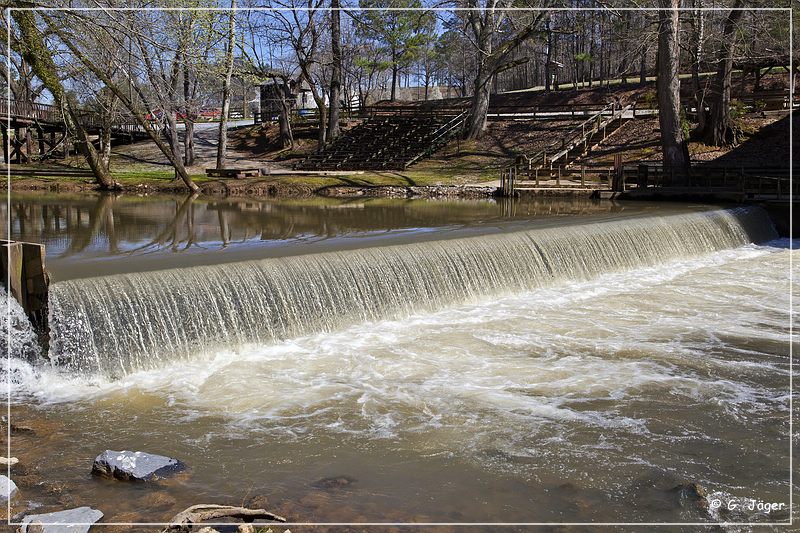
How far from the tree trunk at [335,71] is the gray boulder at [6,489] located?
103ft

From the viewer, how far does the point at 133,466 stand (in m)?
6.10

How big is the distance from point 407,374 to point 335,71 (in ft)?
98.7

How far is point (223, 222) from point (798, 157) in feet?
73.4

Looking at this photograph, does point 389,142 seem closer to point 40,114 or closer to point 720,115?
point 720,115

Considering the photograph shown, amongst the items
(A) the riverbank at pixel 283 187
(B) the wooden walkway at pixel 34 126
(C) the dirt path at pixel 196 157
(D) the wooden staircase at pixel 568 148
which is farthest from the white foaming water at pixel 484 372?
(C) the dirt path at pixel 196 157

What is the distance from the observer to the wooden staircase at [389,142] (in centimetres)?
3481

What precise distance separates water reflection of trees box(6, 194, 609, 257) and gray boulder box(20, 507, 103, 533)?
7.12 m

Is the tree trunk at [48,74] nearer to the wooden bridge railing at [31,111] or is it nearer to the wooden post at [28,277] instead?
the wooden bridge railing at [31,111]

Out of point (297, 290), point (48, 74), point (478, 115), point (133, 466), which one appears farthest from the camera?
point (478, 115)

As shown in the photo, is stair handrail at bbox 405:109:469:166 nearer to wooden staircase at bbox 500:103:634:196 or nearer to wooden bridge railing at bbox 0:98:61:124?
wooden staircase at bbox 500:103:634:196

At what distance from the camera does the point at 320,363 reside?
31.1 feet

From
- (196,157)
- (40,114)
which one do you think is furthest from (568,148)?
(40,114)

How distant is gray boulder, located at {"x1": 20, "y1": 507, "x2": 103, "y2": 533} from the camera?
5.08m

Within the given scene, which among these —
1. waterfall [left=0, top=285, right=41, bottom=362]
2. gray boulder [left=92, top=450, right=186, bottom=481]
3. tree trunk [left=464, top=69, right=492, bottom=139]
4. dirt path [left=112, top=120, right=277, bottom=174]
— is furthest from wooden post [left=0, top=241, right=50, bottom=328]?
tree trunk [left=464, top=69, right=492, bottom=139]
